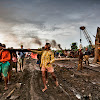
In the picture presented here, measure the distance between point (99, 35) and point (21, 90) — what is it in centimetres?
1117

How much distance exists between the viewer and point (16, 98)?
313cm

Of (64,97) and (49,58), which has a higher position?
(49,58)

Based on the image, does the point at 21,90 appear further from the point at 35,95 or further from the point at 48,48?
the point at 48,48

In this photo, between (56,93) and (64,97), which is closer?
(64,97)

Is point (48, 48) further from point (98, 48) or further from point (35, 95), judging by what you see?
point (98, 48)

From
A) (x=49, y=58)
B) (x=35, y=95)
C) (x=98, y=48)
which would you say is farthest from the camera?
(x=98, y=48)

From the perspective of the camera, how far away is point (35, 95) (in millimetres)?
3270

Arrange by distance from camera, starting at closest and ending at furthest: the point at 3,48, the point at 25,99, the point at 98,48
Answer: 1. the point at 25,99
2. the point at 3,48
3. the point at 98,48

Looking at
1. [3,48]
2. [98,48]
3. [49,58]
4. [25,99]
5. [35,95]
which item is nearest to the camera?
[25,99]

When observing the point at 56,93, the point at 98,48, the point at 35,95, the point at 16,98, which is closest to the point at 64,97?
the point at 56,93

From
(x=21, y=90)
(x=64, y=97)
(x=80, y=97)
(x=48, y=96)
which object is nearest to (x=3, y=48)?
(x=21, y=90)

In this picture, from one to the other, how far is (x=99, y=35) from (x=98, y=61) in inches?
130

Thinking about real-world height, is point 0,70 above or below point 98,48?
below

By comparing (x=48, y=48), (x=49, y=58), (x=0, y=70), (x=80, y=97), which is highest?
(x=48, y=48)
